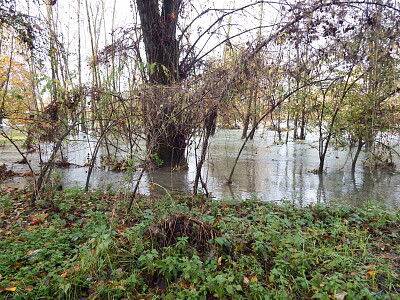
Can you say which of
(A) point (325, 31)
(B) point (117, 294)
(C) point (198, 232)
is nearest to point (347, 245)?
(C) point (198, 232)

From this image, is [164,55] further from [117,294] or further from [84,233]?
[117,294]

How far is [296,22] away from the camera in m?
5.88

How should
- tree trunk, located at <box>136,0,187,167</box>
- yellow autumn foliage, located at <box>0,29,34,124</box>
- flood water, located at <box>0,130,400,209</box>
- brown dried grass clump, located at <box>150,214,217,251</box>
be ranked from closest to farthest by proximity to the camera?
brown dried grass clump, located at <box>150,214,217,251</box>, yellow autumn foliage, located at <box>0,29,34,124</box>, flood water, located at <box>0,130,400,209</box>, tree trunk, located at <box>136,0,187,167</box>

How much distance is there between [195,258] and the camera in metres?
2.71

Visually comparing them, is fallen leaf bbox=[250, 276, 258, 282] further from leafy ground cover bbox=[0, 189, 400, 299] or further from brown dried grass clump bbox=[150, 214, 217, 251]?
brown dried grass clump bbox=[150, 214, 217, 251]

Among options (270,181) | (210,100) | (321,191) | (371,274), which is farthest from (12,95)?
(321,191)

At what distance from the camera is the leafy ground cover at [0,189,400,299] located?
8.07 ft

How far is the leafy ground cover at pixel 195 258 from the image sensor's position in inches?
96.9

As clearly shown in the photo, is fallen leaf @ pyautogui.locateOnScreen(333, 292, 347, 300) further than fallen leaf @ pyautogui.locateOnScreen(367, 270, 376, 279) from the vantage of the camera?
No

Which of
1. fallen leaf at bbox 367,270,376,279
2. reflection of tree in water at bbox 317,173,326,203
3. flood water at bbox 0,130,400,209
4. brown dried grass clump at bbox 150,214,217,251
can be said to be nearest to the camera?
fallen leaf at bbox 367,270,376,279

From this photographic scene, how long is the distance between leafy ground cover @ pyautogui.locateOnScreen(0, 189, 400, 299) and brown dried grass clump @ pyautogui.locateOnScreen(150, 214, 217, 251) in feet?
0.04

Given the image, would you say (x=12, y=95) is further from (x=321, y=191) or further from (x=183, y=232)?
(x=321, y=191)

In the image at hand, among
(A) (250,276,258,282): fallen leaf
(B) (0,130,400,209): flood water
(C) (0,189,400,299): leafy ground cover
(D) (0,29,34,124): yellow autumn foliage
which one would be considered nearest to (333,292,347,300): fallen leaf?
(C) (0,189,400,299): leafy ground cover

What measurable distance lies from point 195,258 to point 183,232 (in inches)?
20.1
